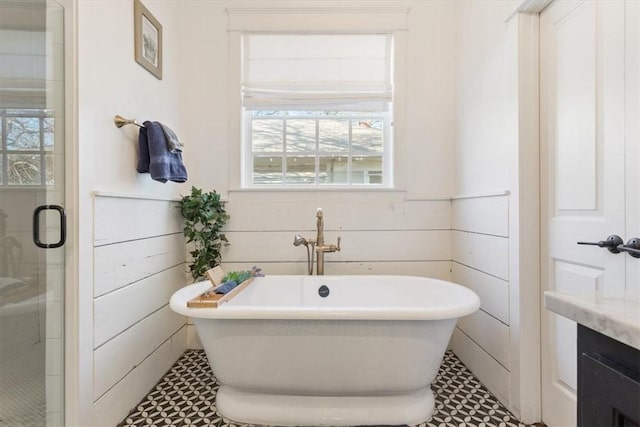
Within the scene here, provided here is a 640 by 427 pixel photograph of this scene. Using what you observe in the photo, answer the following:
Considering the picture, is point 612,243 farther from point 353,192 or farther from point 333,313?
point 353,192

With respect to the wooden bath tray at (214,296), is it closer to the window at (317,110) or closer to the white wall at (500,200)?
the window at (317,110)

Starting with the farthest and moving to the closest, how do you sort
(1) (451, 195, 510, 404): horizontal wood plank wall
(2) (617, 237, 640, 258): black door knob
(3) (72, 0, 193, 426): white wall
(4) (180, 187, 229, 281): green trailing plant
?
(4) (180, 187, 229, 281): green trailing plant, (1) (451, 195, 510, 404): horizontal wood plank wall, (3) (72, 0, 193, 426): white wall, (2) (617, 237, 640, 258): black door knob

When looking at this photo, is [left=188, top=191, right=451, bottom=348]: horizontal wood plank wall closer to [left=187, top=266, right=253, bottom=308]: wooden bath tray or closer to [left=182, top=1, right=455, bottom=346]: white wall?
[left=182, top=1, right=455, bottom=346]: white wall

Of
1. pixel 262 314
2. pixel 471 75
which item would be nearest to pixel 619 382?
pixel 262 314

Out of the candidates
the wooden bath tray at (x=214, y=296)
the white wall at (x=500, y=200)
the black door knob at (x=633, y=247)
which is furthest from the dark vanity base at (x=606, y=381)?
the wooden bath tray at (x=214, y=296)

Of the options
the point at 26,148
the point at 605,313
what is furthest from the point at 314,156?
the point at 605,313

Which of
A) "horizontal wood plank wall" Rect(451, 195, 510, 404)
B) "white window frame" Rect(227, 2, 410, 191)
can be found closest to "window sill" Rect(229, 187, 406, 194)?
"white window frame" Rect(227, 2, 410, 191)

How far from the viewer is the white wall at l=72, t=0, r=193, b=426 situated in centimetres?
129

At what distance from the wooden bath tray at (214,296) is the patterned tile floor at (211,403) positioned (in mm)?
575

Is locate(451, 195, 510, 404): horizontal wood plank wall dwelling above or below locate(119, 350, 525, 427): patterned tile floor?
above

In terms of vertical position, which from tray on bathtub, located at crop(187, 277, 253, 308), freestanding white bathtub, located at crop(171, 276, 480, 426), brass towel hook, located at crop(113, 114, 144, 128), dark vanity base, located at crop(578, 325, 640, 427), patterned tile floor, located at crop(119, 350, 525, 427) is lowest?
patterned tile floor, located at crop(119, 350, 525, 427)

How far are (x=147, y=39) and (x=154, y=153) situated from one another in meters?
0.69

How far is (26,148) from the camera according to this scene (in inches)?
47.1

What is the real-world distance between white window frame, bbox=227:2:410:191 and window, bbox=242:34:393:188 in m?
0.05
